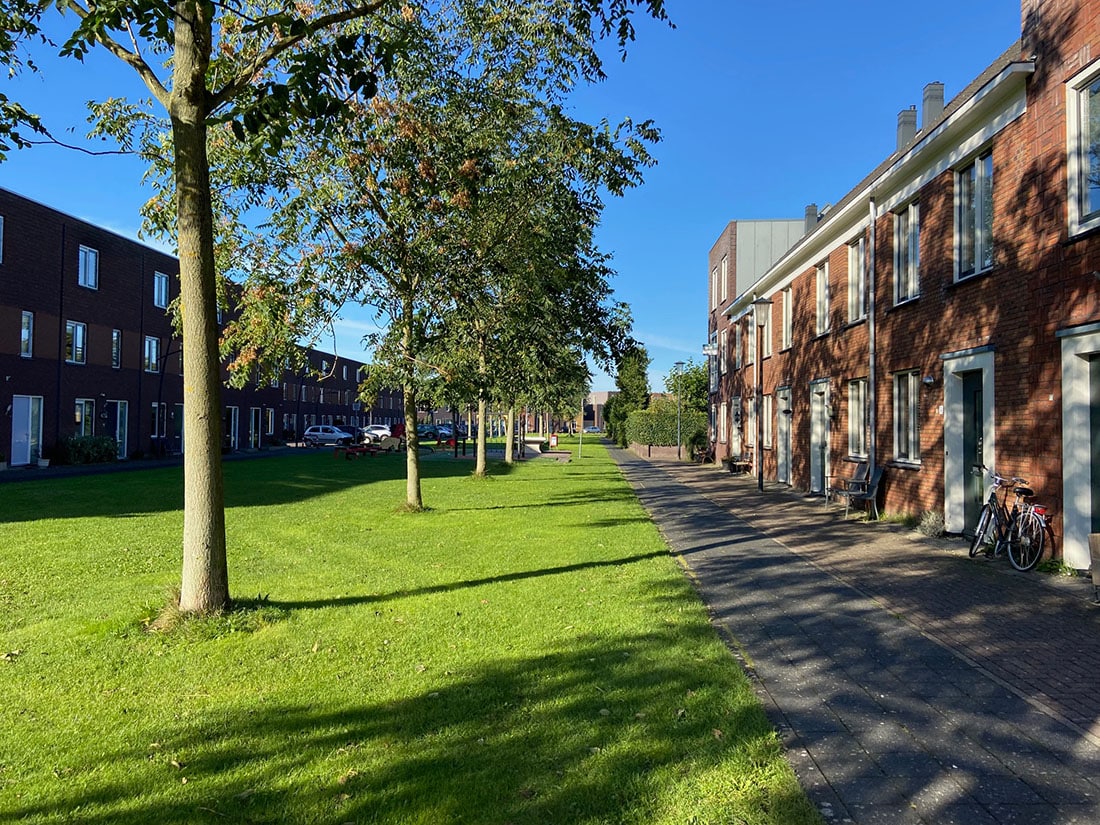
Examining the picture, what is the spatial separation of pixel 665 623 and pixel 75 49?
615 cm

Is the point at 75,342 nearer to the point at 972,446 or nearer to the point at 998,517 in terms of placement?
the point at 972,446

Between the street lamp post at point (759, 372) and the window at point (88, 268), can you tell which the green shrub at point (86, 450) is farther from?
the street lamp post at point (759, 372)

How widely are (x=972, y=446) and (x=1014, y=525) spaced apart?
8.64 feet

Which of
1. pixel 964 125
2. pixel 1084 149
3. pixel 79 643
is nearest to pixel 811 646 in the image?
pixel 79 643

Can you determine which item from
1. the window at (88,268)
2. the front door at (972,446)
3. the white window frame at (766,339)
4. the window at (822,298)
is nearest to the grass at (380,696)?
the front door at (972,446)

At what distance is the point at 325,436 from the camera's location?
187ft

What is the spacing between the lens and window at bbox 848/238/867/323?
15.1 metres

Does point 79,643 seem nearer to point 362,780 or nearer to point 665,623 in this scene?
point 362,780

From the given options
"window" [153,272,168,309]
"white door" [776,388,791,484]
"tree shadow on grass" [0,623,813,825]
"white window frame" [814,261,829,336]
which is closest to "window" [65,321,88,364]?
"window" [153,272,168,309]

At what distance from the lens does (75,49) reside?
17.4 feet

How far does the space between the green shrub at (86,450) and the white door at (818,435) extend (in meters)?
25.9

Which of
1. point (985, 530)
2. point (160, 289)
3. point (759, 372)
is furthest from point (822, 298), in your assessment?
point (160, 289)

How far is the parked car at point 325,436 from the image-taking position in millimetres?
55594

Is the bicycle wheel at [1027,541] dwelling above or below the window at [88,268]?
below
